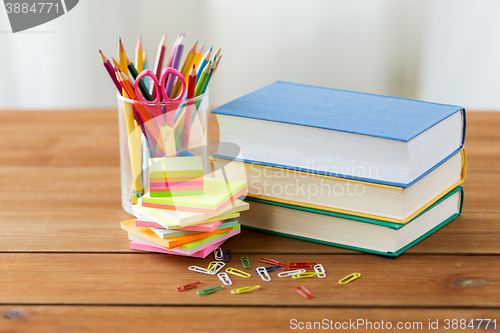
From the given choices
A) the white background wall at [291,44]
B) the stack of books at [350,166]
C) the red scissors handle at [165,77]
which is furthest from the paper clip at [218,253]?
the white background wall at [291,44]

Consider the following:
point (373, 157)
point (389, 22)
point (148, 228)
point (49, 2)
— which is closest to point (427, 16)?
point (389, 22)

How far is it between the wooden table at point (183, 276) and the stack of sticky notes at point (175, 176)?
105mm

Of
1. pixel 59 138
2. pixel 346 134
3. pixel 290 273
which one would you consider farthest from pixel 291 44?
pixel 290 273

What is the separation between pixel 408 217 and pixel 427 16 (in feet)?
6.51

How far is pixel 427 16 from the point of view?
249cm

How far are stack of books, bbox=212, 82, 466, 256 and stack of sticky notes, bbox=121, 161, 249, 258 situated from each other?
0.09 m

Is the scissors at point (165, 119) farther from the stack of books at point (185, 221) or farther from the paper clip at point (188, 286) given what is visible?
the paper clip at point (188, 286)

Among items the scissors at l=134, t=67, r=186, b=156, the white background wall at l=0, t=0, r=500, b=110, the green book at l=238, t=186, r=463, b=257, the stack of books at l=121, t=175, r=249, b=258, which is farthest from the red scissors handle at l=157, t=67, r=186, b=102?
the white background wall at l=0, t=0, r=500, b=110

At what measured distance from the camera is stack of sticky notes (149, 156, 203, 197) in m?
0.79

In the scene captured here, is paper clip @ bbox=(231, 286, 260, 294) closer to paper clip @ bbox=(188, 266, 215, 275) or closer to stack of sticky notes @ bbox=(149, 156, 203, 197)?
paper clip @ bbox=(188, 266, 215, 275)

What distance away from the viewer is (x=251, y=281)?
28.7 inches

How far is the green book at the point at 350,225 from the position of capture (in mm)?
798

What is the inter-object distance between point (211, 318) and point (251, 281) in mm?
102

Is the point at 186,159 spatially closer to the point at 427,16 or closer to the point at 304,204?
the point at 304,204
